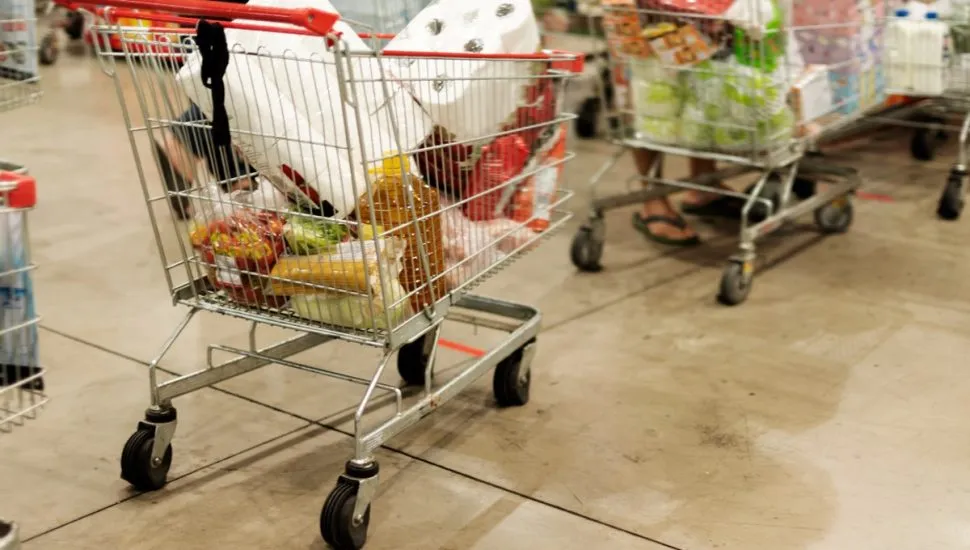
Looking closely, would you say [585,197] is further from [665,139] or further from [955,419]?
[955,419]

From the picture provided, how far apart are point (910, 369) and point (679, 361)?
0.69 meters

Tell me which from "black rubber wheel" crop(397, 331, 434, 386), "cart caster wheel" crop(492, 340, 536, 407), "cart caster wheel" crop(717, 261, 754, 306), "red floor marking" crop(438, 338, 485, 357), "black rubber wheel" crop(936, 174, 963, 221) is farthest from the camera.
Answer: "black rubber wheel" crop(936, 174, 963, 221)

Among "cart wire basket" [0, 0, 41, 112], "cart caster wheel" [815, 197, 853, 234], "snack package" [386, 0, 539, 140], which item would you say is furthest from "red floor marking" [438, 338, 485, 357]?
"cart caster wheel" [815, 197, 853, 234]

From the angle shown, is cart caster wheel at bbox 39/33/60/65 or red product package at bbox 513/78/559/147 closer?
red product package at bbox 513/78/559/147

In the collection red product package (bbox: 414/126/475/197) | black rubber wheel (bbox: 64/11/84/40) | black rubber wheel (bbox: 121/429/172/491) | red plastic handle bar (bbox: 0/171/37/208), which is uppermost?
red plastic handle bar (bbox: 0/171/37/208)

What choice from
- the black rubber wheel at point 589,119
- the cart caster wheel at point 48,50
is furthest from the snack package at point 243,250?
the cart caster wheel at point 48,50

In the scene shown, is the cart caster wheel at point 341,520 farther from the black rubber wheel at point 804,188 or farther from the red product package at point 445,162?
the black rubber wheel at point 804,188

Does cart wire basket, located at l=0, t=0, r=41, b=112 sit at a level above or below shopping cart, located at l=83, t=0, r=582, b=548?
above

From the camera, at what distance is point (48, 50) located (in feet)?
25.2

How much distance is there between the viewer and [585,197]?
4883 mm

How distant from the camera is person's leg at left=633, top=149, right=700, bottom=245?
4195mm

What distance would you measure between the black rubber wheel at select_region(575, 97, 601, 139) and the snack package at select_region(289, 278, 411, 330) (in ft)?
12.8

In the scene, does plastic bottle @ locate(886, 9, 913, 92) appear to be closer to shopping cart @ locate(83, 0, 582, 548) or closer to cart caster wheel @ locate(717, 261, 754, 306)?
cart caster wheel @ locate(717, 261, 754, 306)

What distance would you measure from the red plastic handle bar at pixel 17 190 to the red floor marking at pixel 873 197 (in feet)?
13.1
